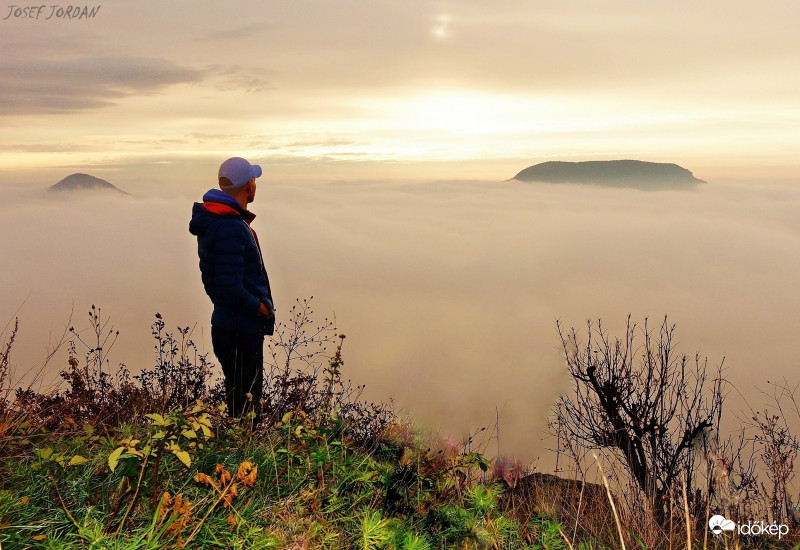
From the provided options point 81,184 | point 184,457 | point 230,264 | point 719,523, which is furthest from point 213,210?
point 81,184

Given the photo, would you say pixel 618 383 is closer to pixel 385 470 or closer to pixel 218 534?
pixel 385 470

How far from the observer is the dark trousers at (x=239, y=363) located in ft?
18.6

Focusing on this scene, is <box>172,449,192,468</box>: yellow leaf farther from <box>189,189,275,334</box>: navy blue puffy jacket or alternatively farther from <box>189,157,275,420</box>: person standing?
<box>189,189,275,334</box>: navy blue puffy jacket

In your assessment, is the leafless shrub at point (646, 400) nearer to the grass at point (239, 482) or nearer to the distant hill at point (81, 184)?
the grass at point (239, 482)

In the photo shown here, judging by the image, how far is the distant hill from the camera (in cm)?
19138

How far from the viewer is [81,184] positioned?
194 meters

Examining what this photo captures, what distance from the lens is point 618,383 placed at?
11.1 meters

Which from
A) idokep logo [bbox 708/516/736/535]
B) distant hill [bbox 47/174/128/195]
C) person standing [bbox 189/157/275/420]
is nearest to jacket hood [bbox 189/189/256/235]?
person standing [bbox 189/157/275/420]

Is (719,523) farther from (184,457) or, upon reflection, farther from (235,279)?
(235,279)

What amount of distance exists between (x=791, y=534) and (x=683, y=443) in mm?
5022

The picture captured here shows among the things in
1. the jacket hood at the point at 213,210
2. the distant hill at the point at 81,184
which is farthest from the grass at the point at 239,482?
the distant hill at the point at 81,184

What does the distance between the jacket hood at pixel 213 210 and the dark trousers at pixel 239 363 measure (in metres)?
0.93

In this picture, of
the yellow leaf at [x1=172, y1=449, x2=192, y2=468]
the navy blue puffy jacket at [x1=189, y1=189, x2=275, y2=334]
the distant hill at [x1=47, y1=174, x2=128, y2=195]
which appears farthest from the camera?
the distant hill at [x1=47, y1=174, x2=128, y2=195]

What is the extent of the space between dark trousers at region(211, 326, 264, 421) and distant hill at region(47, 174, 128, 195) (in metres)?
205
